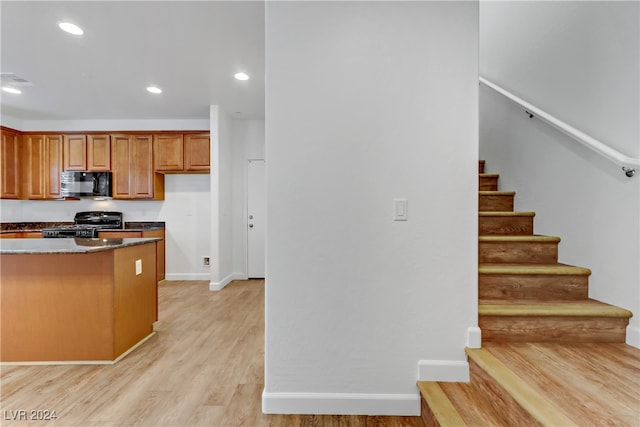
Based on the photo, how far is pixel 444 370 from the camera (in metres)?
1.68

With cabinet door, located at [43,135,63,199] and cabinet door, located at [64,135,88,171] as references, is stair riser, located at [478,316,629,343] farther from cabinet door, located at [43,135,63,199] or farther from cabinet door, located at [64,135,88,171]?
cabinet door, located at [43,135,63,199]

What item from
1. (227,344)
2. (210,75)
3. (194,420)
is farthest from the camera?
(210,75)

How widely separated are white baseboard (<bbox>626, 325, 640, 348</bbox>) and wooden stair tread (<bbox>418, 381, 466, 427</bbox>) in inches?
44.9

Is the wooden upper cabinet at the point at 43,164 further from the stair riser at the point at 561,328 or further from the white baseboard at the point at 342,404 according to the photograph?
the stair riser at the point at 561,328

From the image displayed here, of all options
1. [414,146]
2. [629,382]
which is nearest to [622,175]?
[629,382]

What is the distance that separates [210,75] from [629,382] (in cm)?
415

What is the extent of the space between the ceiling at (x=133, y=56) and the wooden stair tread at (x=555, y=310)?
2.67 metres

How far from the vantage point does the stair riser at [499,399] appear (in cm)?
121

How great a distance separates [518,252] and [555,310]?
0.56 m

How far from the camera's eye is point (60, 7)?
2307 mm

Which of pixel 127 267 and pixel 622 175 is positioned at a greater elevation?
pixel 622 175

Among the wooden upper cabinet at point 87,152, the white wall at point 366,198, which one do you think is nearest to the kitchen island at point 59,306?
the white wall at point 366,198

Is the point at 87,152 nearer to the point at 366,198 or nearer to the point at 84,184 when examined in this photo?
the point at 84,184

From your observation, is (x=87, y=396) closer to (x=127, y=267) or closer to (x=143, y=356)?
(x=143, y=356)
